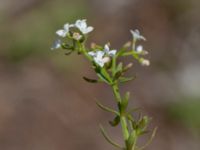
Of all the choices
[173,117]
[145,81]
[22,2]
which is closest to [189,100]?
[173,117]

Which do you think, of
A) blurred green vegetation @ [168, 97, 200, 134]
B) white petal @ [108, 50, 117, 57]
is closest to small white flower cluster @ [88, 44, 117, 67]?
white petal @ [108, 50, 117, 57]

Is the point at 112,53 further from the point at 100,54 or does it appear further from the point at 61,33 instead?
the point at 61,33

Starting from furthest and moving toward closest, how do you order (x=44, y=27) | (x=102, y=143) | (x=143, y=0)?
(x=143, y=0)
(x=44, y=27)
(x=102, y=143)

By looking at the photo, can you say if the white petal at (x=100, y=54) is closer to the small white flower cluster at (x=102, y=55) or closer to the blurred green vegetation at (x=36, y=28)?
the small white flower cluster at (x=102, y=55)

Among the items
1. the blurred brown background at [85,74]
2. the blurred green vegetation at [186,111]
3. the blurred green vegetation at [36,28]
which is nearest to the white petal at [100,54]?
the blurred brown background at [85,74]

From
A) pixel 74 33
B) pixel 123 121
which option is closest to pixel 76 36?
pixel 74 33

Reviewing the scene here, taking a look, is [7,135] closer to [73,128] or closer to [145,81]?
[73,128]
